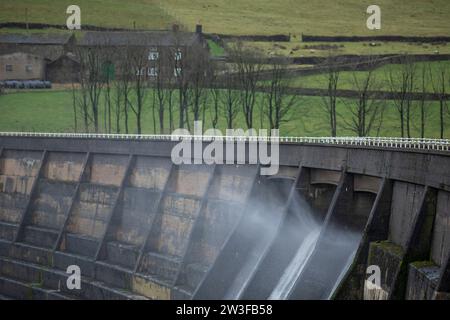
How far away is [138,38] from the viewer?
479 ft

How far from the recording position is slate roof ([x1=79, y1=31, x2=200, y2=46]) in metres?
140

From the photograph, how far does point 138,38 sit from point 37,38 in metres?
18.3

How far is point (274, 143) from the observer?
2731 inches

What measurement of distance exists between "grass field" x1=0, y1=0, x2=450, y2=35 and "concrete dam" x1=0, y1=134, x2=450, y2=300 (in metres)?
83.5

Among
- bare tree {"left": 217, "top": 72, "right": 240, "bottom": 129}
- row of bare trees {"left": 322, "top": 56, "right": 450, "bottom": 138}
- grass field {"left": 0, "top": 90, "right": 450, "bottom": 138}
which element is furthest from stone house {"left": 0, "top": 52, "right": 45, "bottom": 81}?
row of bare trees {"left": 322, "top": 56, "right": 450, "bottom": 138}

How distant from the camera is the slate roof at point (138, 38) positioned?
460 ft

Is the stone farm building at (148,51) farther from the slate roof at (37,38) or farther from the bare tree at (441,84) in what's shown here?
the bare tree at (441,84)

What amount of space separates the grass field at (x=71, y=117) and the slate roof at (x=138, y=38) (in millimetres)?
10784

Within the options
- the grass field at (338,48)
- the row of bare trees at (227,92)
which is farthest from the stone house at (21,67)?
the grass field at (338,48)

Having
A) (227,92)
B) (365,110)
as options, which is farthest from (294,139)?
(227,92)

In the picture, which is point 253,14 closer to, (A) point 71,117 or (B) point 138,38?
(B) point 138,38

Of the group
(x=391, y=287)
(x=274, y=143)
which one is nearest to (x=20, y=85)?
(x=274, y=143)

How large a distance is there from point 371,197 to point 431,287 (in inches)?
587
